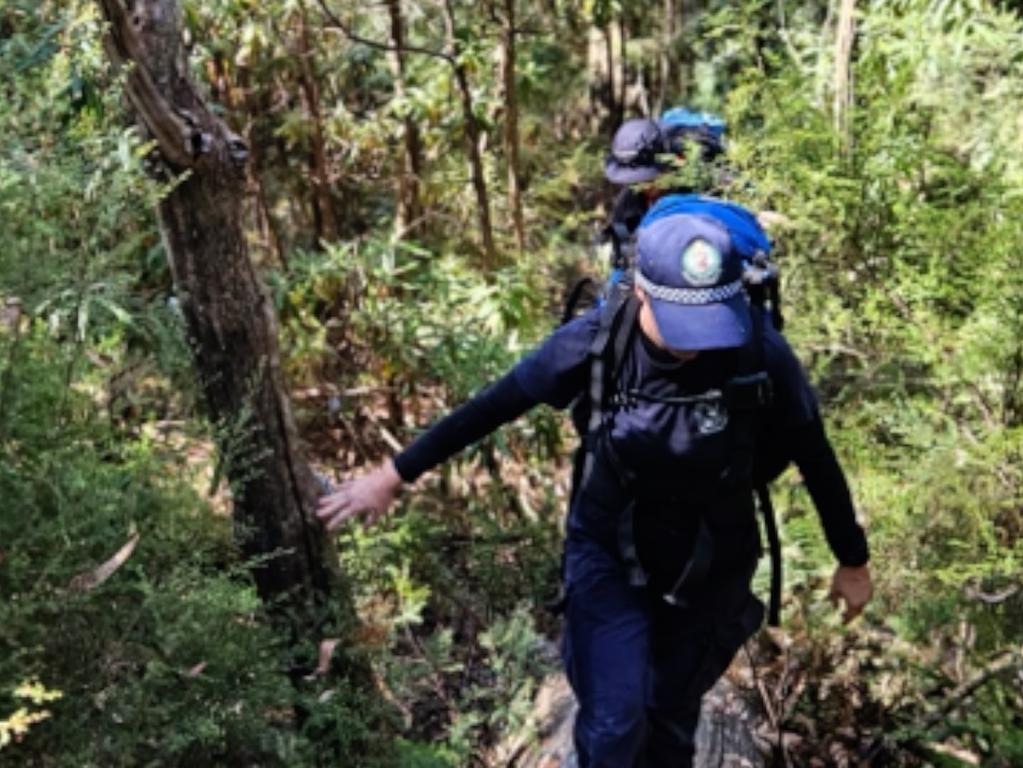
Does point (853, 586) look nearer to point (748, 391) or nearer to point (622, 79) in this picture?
point (748, 391)

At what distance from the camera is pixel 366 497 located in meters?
2.79

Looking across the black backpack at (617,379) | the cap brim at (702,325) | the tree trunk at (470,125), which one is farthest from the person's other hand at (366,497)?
the tree trunk at (470,125)

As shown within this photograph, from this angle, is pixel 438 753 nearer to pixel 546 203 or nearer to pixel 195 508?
pixel 195 508

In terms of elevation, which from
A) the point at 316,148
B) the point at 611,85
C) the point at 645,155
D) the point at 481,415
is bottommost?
the point at 611,85

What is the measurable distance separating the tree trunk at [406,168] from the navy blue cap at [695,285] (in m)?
3.41

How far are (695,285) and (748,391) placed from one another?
11.3 inches

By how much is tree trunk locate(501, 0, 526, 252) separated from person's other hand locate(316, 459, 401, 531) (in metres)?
3.09

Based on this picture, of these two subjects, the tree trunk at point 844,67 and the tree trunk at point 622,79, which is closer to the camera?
the tree trunk at point 844,67

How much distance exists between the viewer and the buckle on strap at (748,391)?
8.27ft

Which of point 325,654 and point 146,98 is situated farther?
point 325,654

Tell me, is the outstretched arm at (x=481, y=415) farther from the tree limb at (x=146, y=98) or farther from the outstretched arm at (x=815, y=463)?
the tree limb at (x=146, y=98)

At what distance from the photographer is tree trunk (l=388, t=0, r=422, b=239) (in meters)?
5.80

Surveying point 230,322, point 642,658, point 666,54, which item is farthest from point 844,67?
point 666,54

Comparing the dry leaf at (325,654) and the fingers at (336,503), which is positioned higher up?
the fingers at (336,503)
